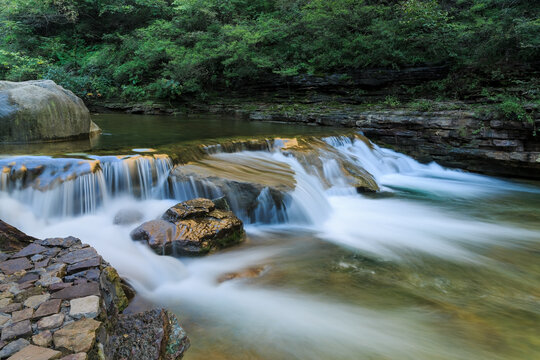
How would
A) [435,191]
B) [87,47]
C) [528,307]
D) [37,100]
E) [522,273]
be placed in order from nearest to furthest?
[528,307], [522,273], [37,100], [435,191], [87,47]

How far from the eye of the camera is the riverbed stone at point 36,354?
144 centimetres

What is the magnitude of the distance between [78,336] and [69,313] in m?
0.24

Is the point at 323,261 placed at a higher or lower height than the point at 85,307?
lower

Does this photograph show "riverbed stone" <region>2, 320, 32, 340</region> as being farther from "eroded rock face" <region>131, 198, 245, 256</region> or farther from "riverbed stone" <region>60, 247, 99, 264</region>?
"eroded rock face" <region>131, 198, 245, 256</region>

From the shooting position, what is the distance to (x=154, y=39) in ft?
54.3

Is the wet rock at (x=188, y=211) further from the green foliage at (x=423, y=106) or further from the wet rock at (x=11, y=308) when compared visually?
the green foliage at (x=423, y=106)

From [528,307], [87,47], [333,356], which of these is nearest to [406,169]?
[528,307]

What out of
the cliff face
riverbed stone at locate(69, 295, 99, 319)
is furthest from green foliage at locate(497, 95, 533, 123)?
riverbed stone at locate(69, 295, 99, 319)

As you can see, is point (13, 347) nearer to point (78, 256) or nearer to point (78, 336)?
point (78, 336)

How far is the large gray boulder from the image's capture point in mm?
5707

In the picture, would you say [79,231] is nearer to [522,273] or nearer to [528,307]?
[528,307]

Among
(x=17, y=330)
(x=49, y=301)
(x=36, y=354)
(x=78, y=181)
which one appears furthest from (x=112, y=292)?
(x=78, y=181)

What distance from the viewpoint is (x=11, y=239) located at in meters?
2.70

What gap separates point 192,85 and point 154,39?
4.32 meters
